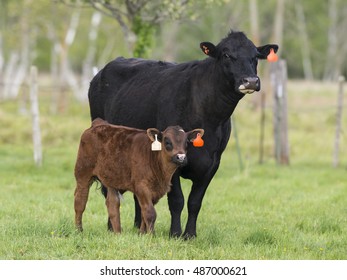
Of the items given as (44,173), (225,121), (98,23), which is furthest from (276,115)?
(98,23)

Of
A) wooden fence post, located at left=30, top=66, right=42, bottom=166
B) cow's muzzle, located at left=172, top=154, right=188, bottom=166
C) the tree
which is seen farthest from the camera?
wooden fence post, located at left=30, top=66, right=42, bottom=166

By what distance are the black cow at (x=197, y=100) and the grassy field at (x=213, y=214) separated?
618 millimetres

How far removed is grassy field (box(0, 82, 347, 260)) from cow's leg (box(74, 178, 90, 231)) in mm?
131

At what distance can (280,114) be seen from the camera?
664 inches

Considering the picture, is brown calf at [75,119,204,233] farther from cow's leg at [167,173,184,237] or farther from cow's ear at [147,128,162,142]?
cow's leg at [167,173,184,237]

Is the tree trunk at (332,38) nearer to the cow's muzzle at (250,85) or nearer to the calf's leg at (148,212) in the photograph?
the cow's muzzle at (250,85)

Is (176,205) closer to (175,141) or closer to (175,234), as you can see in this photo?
(175,234)

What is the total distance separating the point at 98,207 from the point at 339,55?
5616cm

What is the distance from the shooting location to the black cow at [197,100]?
25.1 feet

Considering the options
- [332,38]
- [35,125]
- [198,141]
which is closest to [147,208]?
[198,141]

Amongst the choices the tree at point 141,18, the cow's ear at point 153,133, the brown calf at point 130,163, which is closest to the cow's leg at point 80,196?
the brown calf at point 130,163

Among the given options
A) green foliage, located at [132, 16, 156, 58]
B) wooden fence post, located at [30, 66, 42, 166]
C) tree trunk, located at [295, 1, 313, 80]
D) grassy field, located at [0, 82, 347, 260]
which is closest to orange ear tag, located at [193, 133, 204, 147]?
grassy field, located at [0, 82, 347, 260]

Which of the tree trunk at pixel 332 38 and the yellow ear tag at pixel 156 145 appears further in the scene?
the tree trunk at pixel 332 38

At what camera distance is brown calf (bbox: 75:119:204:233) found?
7.22 metres
